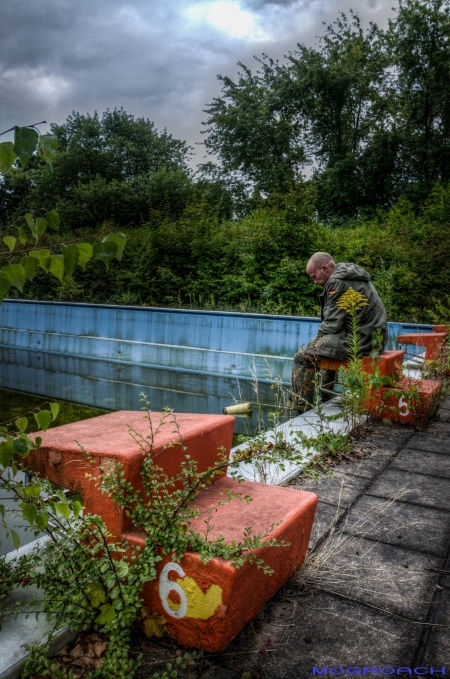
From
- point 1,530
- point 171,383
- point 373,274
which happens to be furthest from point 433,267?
point 1,530

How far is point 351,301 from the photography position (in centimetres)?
471

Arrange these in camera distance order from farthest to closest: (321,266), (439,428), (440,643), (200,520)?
(321,266), (439,428), (200,520), (440,643)

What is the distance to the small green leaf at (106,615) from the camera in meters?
1.63

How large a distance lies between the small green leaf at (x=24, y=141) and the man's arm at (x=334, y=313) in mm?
4026

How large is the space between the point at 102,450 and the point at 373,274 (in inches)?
386

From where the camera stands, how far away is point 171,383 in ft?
32.1

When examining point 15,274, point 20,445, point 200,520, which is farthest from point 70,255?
point 200,520

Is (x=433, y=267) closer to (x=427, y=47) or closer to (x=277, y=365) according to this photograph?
(x=277, y=365)

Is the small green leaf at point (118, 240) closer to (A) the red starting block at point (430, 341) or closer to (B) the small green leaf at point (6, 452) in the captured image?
(B) the small green leaf at point (6, 452)

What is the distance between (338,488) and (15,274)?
2.47m

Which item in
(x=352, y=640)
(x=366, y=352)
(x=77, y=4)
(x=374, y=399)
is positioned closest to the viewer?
(x=352, y=640)

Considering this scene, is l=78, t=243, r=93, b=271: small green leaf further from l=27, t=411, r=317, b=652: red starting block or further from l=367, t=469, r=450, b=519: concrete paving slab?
l=367, t=469, r=450, b=519: concrete paving slab

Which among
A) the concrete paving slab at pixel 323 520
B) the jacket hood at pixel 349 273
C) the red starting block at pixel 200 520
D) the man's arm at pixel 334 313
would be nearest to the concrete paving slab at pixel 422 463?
Result: the concrete paving slab at pixel 323 520

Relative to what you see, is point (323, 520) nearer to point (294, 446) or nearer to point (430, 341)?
point (294, 446)
